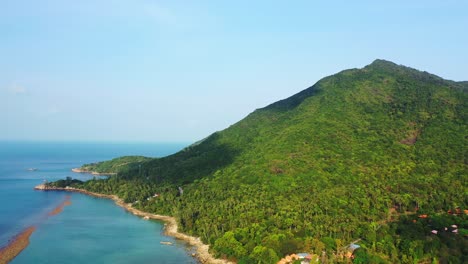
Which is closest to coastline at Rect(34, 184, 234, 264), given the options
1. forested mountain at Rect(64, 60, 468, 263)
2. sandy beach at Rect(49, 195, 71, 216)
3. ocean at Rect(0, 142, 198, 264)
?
ocean at Rect(0, 142, 198, 264)

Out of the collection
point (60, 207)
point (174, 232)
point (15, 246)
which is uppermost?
point (60, 207)

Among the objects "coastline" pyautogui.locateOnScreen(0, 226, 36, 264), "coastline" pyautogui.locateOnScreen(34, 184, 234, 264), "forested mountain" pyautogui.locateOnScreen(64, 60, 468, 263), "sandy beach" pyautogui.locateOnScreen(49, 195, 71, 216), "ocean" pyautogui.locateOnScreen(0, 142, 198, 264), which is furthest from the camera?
"sandy beach" pyautogui.locateOnScreen(49, 195, 71, 216)

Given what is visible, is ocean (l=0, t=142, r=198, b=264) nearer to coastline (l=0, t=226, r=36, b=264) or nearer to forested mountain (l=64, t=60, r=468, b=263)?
coastline (l=0, t=226, r=36, b=264)

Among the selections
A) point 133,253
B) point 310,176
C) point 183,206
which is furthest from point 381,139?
point 133,253

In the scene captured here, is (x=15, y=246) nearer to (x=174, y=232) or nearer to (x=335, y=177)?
(x=174, y=232)

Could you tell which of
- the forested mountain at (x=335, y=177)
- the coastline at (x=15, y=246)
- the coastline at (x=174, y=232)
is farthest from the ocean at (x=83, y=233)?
the forested mountain at (x=335, y=177)

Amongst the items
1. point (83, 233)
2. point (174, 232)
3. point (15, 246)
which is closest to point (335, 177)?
point (174, 232)

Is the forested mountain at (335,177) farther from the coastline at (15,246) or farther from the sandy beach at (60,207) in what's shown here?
the coastline at (15,246)

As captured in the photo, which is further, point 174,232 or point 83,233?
point 83,233

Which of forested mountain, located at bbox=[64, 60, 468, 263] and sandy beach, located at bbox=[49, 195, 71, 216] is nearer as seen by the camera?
forested mountain, located at bbox=[64, 60, 468, 263]
